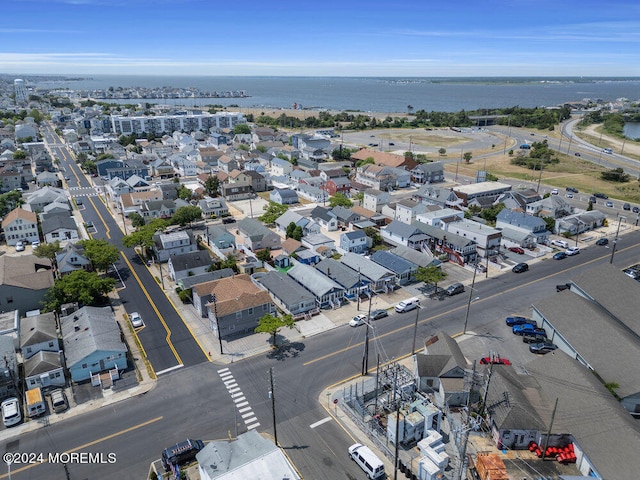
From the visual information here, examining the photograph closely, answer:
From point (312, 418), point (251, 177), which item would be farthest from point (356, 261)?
point (251, 177)

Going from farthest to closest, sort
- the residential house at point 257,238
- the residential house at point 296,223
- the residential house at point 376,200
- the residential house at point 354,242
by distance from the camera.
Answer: the residential house at point 376,200
the residential house at point 296,223
the residential house at point 354,242
the residential house at point 257,238

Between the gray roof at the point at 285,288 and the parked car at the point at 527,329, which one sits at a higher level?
the gray roof at the point at 285,288

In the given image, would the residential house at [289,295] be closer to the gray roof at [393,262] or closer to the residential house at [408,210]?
the gray roof at [393,262]

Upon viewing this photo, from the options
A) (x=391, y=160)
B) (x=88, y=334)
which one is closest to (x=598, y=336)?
(x=88, y=334)

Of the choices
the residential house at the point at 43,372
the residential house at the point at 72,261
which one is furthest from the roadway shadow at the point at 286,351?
the residential house at the point at 72,261

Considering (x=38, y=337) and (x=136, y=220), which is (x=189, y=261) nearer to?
(x=38, y=337)

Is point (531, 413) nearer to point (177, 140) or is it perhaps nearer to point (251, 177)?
point (251, 177)
